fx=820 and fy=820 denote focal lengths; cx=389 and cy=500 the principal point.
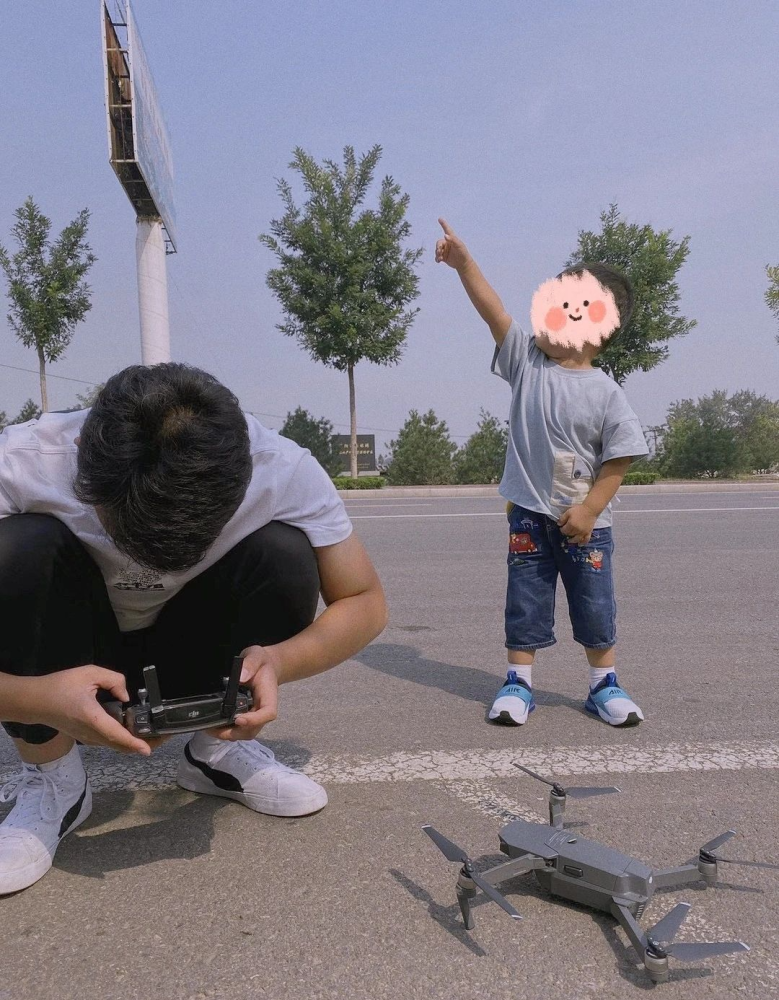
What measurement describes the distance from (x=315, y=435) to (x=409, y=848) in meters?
23.0

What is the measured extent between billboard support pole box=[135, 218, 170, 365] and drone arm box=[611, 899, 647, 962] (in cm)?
2074

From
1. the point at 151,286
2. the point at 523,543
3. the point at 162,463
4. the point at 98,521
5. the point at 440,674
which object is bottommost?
the point at 440,674

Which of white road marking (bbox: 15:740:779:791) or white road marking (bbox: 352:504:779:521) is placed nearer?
white road marking (bbox: 15:740:779:791)

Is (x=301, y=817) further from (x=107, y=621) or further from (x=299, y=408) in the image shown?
(x=299, y=408)

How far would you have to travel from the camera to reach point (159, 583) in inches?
65.4

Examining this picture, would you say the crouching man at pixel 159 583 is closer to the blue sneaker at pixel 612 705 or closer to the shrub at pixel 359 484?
the blue sneaker at pixel 612 705

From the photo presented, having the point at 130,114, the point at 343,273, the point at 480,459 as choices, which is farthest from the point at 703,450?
the point at 130,114

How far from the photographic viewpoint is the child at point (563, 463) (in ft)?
8.55

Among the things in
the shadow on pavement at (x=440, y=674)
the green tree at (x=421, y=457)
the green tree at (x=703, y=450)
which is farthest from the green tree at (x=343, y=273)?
the shadow on pavement at (x=440, y=674)

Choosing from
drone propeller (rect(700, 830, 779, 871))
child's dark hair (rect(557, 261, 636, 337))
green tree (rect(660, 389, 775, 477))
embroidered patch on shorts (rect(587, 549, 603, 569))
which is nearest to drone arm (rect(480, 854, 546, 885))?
drone propeller (rect(700, 830, 779, 871))

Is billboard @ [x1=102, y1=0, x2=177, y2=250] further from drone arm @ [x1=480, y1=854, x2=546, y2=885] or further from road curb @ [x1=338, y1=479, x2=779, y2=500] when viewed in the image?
drone arm @ [x1=480, y1=854, x2=546, y2=885]

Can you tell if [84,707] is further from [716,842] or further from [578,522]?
[578,522]

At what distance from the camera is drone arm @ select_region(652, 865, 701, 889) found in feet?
4.70

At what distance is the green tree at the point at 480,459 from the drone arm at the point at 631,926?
21.9 m
